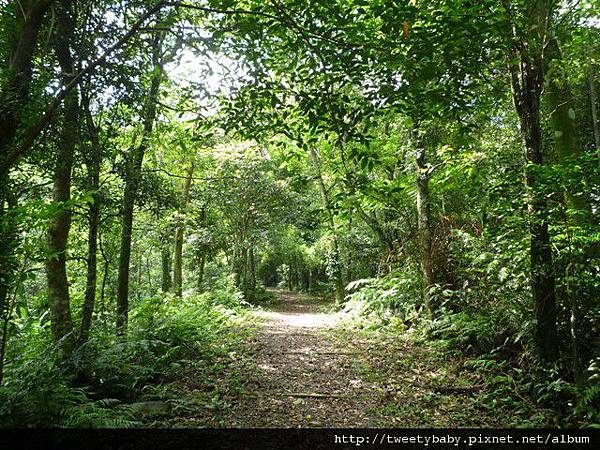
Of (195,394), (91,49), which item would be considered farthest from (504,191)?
A: (91,49)

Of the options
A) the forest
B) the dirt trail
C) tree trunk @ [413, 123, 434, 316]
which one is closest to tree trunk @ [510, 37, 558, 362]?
the forest

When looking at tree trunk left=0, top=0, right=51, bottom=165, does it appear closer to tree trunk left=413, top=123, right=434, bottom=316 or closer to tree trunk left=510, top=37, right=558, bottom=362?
tree trunk left=510, top=37, right=558, bottom=362

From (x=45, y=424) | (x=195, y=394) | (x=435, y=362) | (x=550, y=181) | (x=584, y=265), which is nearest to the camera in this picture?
(x=45, y=424)

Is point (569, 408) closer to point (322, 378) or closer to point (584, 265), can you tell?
point (584, 265)

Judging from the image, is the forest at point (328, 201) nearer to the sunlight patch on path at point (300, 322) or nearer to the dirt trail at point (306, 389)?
the dirt trail at point (306, 389)

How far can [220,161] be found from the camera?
1565 centimetres

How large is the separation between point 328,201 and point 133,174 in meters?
3.32

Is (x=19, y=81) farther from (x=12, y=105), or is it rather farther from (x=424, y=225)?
(x=424, y=225)

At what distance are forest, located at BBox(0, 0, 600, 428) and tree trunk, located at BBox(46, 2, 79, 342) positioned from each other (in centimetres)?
3

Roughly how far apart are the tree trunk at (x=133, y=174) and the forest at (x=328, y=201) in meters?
0.06

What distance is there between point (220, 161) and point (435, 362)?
39.1 feet

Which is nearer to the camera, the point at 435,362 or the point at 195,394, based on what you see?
the point at 195,394

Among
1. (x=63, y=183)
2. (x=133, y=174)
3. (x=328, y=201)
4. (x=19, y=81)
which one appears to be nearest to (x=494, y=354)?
(x=328, y=201)

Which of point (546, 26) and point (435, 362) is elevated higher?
point (546, 26)
